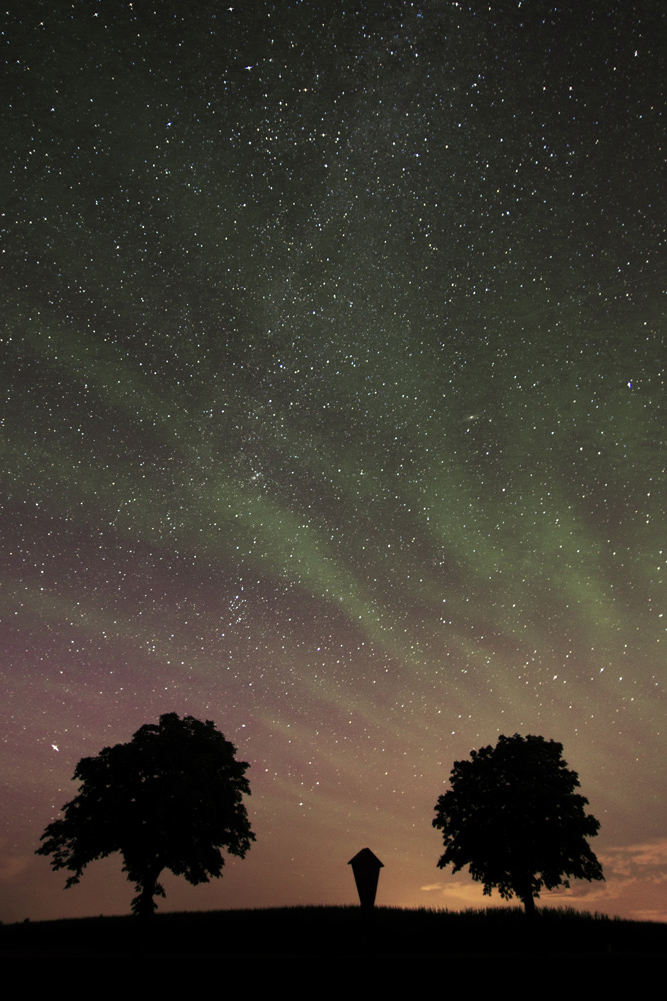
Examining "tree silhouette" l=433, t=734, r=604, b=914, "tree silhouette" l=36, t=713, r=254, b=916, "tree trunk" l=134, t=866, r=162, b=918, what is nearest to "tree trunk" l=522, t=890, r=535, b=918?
"tree silhouette" l=433, t=734, r=604, b=914

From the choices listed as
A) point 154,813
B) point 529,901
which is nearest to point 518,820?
point 529,901

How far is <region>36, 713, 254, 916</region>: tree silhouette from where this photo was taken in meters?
26.0

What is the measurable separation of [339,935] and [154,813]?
931cm

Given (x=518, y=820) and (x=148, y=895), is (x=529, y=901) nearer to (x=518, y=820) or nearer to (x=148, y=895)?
(x=518, y=820)

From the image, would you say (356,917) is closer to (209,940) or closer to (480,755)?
(209,940)

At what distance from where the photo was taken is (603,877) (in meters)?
28.6

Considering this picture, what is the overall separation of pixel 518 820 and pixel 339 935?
11.1 metres

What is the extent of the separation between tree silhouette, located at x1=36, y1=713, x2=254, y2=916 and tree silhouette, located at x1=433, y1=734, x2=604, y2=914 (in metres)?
11.7

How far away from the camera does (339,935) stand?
23.6 meters

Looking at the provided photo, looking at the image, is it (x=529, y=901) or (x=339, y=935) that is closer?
(x=339, y=935)

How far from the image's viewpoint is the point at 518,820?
29.7 m

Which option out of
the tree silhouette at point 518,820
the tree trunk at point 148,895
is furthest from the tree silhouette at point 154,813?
the tree silhouette at point 518,820

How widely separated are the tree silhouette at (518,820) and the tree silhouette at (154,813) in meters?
11.7

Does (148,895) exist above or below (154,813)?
below
